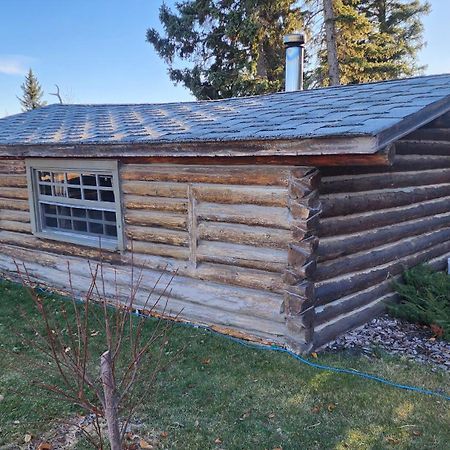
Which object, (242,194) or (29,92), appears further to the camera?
(29,92)

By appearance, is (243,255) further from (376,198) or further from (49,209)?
(49,209)

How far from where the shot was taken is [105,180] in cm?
661

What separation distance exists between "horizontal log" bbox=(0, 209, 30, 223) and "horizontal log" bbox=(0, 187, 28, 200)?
0.87 ft

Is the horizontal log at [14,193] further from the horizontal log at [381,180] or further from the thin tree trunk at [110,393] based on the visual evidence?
the thin tree trunk at [110,393]

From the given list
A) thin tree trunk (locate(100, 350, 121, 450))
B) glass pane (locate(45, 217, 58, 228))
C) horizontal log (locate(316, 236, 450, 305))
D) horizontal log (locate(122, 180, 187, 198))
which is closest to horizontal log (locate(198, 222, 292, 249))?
horizontal log (locate(122, 180, 187, 198))

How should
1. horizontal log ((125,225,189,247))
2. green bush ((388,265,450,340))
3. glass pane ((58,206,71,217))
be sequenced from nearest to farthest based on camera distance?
green bush ((388,265,450,340))
horizontal log ((125,225,189,247))
glass pane ((58,206,71,217))

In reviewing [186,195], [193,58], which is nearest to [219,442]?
[186,195]

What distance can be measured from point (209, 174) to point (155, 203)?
1006 mm

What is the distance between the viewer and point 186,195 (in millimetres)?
5684

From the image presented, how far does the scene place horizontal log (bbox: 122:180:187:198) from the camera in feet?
18.8

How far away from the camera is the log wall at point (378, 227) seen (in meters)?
5.02

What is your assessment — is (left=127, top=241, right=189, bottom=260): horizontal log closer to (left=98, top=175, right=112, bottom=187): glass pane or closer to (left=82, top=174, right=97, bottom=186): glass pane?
(left=98, top=175, right=112, bottom=187): glass pane

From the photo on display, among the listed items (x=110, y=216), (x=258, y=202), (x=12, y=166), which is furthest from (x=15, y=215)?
(x=258, y=202)

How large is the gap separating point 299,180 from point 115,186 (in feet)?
9.24
